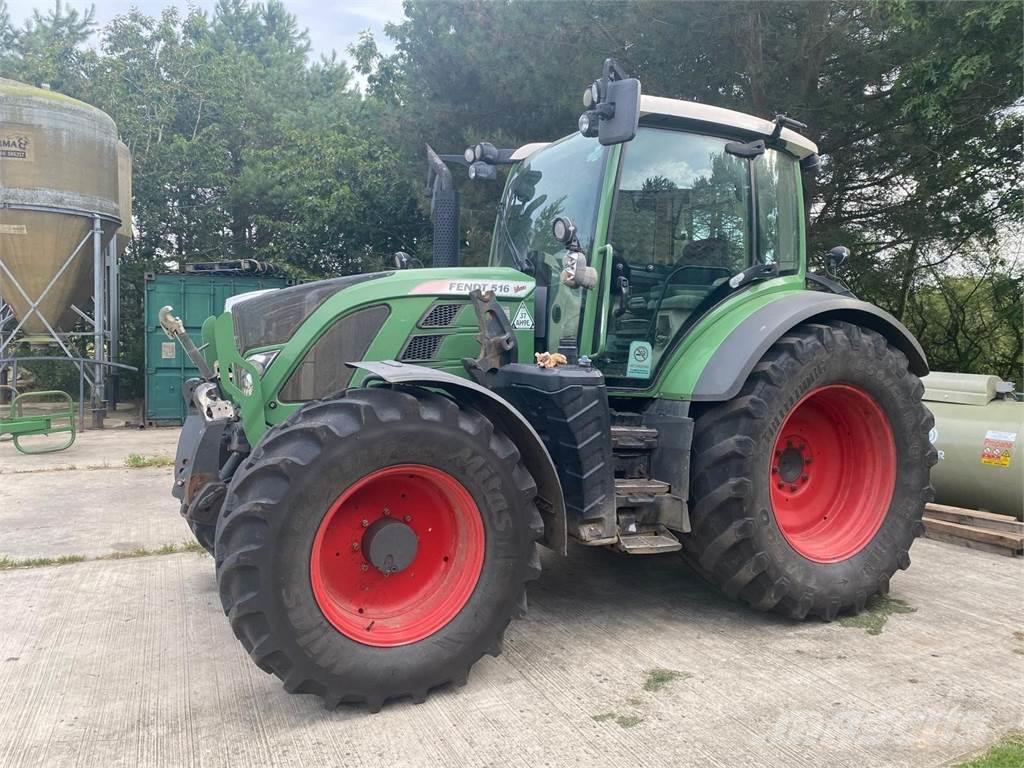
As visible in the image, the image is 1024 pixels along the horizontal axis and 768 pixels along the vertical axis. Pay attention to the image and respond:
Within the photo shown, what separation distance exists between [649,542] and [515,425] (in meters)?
0.90

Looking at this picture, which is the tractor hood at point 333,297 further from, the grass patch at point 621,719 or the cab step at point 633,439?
the grass patch at point 621,719

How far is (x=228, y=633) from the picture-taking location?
365cm

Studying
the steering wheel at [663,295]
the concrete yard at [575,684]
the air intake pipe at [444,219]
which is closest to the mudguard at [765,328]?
the steering wheel at [663,295]

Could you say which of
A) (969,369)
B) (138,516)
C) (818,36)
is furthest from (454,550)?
(969,369)

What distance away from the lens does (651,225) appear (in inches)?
156

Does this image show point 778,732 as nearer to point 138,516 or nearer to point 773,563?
point 773,563

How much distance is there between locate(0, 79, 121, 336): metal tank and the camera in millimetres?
10945

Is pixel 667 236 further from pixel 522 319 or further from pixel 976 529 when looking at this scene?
pixel 976 529

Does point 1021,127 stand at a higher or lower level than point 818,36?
lower

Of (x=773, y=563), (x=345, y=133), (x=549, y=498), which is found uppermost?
(x=345, y=133)

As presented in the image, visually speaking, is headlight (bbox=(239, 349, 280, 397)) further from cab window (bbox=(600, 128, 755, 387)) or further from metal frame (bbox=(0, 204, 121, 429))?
metal frame (bbox=(0, 204, 121, 429))

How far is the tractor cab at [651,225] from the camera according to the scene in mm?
3803

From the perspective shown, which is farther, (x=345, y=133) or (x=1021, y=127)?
(x=345, y=133)

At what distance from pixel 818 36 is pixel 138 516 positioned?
8.28m
